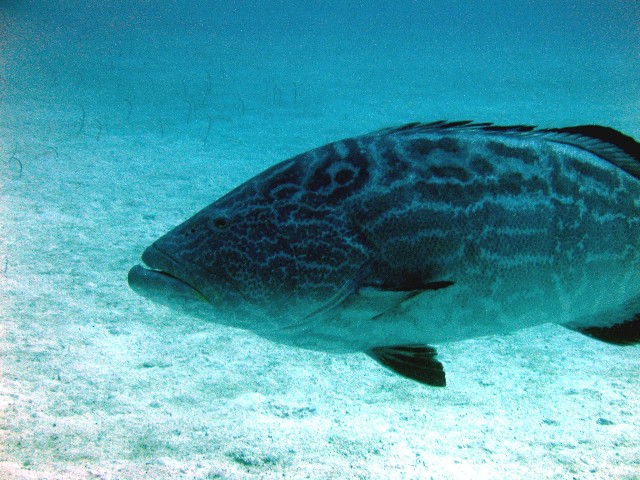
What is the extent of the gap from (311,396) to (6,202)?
520 cm

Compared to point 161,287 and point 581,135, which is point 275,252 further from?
point 581,135

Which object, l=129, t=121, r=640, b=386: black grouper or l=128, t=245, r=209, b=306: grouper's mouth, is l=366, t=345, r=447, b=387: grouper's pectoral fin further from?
l=128, t=245, r=209, b=306: grouper's mouth

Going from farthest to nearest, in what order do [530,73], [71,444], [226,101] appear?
1. [530,73]
2. [226,101]
3. [71,444]

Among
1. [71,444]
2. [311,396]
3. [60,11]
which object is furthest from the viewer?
[60,11]

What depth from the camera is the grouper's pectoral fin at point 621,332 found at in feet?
7.45

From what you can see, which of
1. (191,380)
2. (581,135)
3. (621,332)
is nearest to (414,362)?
(621,332)

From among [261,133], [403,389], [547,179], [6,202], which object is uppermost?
[261,133]

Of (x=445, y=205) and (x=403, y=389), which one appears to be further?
(x=403, y=389)

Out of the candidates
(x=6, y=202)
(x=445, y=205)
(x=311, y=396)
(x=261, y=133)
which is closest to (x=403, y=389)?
(x=311, y=396)

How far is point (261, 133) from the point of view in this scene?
11.9 m

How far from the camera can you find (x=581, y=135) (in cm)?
218

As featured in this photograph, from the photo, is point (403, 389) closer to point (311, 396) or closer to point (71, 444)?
point (311, 396)

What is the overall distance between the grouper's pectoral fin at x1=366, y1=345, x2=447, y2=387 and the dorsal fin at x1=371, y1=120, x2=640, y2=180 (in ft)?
3.21

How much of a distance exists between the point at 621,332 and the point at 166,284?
7.17 ft
